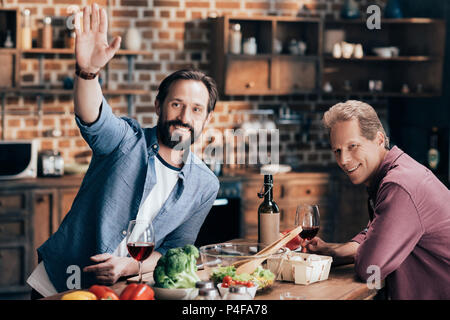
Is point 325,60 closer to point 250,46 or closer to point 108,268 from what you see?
point 250,46

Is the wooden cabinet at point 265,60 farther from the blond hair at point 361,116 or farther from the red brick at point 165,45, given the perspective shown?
the blond hair at point 361,116

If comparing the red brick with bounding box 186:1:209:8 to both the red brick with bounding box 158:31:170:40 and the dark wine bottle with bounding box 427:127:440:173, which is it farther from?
the dark wine bottle with bounding box 427:127:440:173

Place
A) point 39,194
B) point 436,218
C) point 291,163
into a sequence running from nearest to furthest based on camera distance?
point 436,218
point 39,194
point 291,163

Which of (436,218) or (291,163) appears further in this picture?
(291,163)

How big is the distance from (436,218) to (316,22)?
11.3ft

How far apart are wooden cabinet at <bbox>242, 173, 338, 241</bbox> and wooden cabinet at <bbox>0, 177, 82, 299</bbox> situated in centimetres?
133

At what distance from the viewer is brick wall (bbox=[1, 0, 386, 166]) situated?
509cm

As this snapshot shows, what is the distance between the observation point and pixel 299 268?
209 centimetres

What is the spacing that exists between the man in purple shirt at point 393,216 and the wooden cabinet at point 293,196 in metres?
2.44

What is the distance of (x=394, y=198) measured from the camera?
2.17 metres

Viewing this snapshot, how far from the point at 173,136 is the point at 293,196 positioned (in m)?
2.83
